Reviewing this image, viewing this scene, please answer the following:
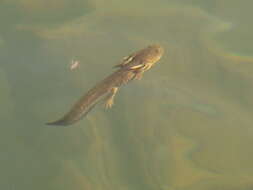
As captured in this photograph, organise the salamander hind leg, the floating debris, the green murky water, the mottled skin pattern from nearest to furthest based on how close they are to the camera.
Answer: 1. the mottled skin pattern
2. the green murky water
3. the salamander hind leg
4. the floating debris

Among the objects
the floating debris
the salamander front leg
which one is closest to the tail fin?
the salamander front leg

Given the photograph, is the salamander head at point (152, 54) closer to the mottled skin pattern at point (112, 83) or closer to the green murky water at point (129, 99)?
the mottled skin pattern at point (112, 83)

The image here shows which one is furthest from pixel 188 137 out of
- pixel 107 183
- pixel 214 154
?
pixel 107 183

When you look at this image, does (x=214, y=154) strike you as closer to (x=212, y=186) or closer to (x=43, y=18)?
(x=212, y=186)

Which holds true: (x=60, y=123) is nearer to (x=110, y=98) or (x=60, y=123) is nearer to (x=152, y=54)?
(x=110, y=98)

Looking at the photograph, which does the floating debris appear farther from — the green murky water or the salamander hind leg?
the salamander hind leg

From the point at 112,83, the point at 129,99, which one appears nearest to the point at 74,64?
the point at 129,99

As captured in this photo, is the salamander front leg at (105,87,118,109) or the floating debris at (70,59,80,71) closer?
the salamander front leg at (105,87,118,109)

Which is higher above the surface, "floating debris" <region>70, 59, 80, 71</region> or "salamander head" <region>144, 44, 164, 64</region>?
"salamander head" <region>144, 44, 164, 64</region>
